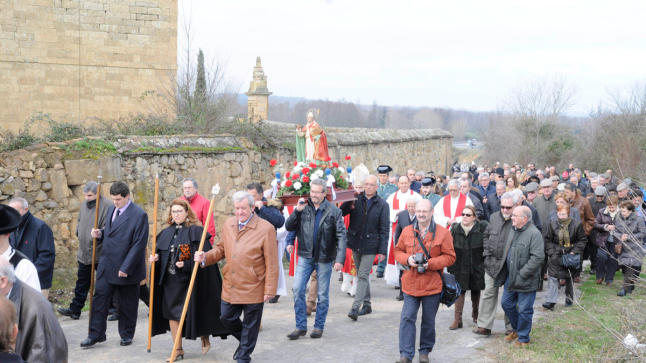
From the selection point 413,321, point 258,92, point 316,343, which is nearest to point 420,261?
point 413,321

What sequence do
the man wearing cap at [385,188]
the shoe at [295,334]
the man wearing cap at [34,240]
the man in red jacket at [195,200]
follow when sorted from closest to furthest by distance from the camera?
the man wearing cap at [34,240] → the shoe at [295,334] → the man in red jacket at [195,200] → the man wearing cap at [385,188]

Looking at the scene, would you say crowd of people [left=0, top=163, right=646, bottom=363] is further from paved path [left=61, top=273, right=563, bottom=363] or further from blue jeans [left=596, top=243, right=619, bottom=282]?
blue jeans [left=596, top=243, right=619, bottom=282]

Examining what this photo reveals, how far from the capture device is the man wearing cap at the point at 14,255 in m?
4.40

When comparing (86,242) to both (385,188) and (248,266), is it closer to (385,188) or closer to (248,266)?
(248,266)

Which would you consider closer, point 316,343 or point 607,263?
point 316,343

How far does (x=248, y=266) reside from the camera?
21.2ft

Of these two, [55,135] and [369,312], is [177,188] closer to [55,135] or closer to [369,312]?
[55,135]

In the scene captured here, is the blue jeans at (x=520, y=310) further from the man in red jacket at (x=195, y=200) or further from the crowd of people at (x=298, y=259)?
the man in red jacket at (x=195, y=200)

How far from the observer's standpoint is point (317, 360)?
697cm

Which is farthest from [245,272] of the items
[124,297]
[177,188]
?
[177,188]

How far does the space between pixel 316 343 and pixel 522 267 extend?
100 inches

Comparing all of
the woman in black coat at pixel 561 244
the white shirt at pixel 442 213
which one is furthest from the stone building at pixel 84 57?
the woman in black coat at pixel 561 244

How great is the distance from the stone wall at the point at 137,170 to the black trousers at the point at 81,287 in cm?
139

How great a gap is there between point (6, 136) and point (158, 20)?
1004 cm
